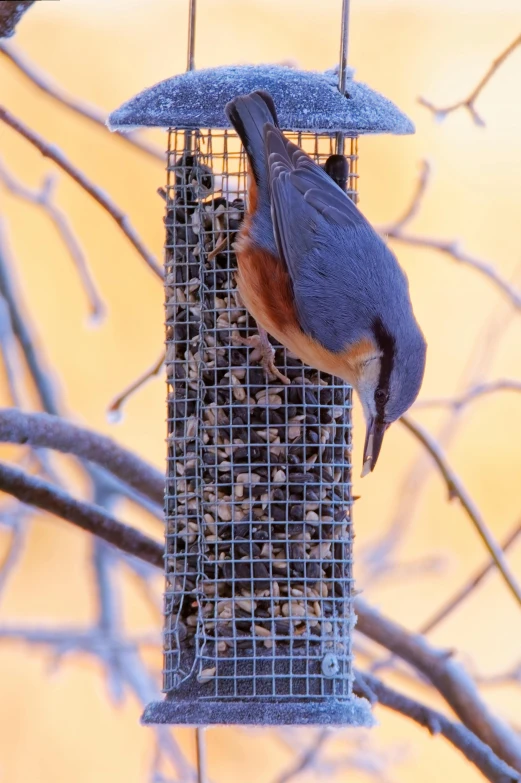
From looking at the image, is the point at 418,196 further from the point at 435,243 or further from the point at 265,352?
the point at 265,352

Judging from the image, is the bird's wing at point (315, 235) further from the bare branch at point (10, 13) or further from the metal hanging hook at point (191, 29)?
the bare branch at point (10, 13)

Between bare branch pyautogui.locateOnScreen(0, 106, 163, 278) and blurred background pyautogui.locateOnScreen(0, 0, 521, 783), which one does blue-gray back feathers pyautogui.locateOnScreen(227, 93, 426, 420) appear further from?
blurred background pyautogui.locateOnScreen(0, 0, 521, 783)

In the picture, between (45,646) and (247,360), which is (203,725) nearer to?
(247,360)

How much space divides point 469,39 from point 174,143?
316 cm

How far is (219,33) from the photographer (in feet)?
20.2

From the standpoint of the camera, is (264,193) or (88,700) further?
(88,700)

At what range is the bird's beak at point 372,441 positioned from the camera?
310 cm

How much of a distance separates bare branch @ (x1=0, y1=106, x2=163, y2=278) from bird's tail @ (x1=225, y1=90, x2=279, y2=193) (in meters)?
0.48

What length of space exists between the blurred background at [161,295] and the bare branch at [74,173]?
7.60 ft

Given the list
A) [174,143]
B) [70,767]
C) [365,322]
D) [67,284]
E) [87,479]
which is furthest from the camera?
[67,284]

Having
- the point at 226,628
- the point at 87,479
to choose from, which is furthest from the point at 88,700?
the point at 226,628

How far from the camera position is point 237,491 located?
320 cm

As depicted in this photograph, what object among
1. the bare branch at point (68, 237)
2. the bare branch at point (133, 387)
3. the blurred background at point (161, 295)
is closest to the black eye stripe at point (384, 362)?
the bare branch at point (133, 387)

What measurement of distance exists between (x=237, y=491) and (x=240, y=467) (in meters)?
0.07
